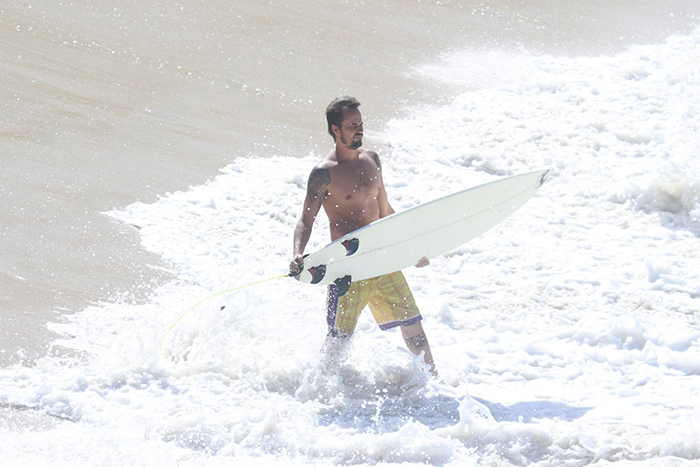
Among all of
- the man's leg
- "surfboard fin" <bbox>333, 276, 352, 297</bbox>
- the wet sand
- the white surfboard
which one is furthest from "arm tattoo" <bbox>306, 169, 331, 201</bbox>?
the wet sand

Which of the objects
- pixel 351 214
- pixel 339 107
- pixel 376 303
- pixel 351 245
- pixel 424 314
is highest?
pixel 339 107

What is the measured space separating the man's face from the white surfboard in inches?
17.3

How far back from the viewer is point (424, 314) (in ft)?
17.5

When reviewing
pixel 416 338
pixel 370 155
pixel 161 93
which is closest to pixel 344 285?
pixel 416 338

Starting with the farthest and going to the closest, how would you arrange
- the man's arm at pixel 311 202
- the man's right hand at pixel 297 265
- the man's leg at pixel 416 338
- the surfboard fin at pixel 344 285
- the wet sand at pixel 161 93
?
1. the wet sand at pixel 161 93
2. the man's leg at pixel 416 338
3. the surfboard fin at pixel 344 285
4. the man's arm at pixel 311 202
5. the man's right hand at pixel 297 265

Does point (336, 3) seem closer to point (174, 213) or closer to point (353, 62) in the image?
point (353, 62)

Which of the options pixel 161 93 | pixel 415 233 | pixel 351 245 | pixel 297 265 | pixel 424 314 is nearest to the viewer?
pixel 297 265

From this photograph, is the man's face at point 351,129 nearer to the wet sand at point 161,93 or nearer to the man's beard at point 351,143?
the man's beard at point 351,143

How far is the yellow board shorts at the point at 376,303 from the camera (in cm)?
413

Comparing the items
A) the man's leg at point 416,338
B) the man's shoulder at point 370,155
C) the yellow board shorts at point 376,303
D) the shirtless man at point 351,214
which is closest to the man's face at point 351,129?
the shirtless man at point 351,214

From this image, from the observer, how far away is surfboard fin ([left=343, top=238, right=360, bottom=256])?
407cm

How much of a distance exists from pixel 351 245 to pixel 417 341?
2.02ft

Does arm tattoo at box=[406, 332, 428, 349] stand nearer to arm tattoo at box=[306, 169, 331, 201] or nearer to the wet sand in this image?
arm tattoo at box=[306, 169, 331, 201]

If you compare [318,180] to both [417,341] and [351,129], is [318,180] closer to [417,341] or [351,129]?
[351,129]
